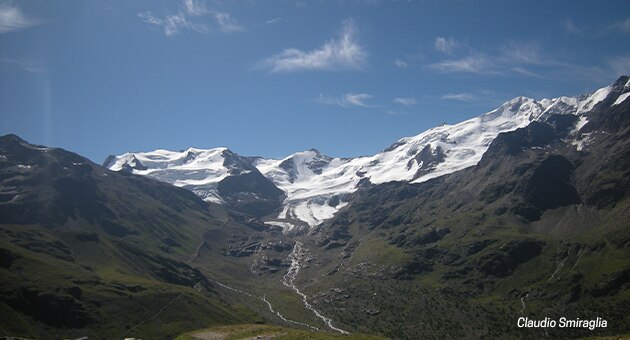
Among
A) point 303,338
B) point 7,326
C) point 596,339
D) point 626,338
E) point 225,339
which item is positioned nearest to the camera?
point 626,338

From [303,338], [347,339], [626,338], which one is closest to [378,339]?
[347,339]

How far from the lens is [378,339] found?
4609 inches

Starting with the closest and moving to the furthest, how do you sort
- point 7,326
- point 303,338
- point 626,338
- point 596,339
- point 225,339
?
point 626,338, point 596,339, point 303,338, point 225,339, point 7,326

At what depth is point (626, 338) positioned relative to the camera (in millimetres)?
91250

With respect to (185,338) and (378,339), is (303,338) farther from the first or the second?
(185,338)

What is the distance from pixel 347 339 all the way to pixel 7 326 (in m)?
154

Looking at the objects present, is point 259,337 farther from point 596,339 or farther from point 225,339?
point 596,339

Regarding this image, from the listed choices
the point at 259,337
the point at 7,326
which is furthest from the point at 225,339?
the point at 7,326

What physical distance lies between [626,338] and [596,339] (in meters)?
8.44

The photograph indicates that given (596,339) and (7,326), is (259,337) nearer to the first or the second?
(596,339)

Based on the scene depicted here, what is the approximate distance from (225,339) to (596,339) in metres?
83.4

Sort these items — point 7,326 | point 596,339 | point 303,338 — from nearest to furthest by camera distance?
point 596,339, point 303,338, point 7,326

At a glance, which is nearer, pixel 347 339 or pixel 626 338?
pixel 626 338

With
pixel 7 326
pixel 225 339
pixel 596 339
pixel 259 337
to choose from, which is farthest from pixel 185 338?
pixel 7 326
